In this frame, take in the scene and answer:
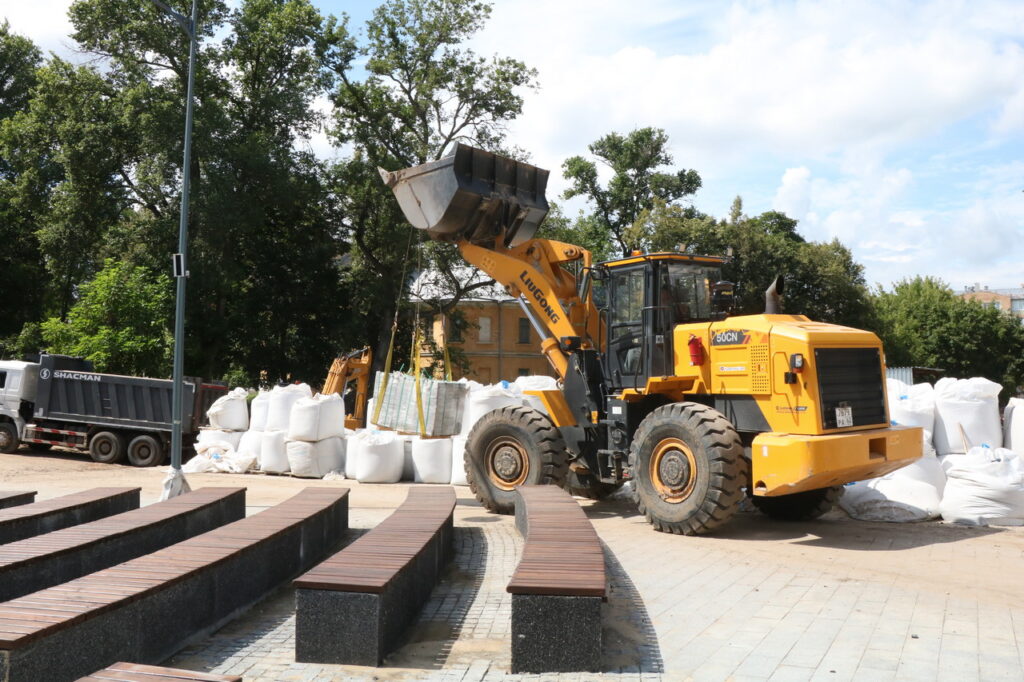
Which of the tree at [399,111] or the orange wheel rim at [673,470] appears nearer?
the orange wheel rim at [673,470]

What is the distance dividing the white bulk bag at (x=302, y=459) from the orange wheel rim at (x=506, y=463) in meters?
5.33

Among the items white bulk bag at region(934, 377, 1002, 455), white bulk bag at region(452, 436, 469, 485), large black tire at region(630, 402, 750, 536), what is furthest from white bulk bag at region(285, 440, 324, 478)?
white bulk bag at region(934, 377, 1002, 455)

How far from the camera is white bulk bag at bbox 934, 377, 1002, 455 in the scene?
11836mm

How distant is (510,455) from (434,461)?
12.2 feet

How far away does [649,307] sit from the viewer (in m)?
10.2

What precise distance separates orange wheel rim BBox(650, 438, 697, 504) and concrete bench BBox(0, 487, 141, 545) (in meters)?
5.68

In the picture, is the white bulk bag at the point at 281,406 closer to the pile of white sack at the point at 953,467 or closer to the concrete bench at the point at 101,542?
the concrete bench at the point at 101,542

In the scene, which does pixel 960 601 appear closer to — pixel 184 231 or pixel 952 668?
pixel 952 668

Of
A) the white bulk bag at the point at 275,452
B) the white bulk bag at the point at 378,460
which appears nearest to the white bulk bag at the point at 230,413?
the white bulk bag at the point at 275,452

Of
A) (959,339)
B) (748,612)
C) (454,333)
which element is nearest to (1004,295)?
(959,339)

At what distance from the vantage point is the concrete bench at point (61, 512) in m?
7.67

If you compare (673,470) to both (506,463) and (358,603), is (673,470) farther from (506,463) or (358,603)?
(358,603)

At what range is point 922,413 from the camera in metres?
11.8

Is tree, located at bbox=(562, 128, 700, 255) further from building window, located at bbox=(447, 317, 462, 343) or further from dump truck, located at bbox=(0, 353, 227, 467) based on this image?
dump truck, located at bbox=(0, 353, 227, 467)
